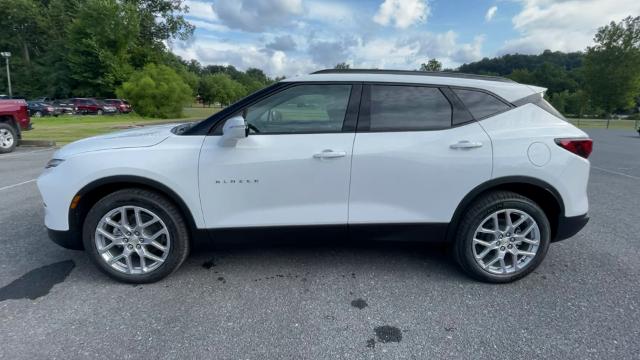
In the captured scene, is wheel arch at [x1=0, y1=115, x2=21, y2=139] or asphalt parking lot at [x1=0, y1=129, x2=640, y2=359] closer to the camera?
asphalt parking lot at [x1=0, y1=129, x2=640, y2=359]

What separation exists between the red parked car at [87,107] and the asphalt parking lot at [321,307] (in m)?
32.0

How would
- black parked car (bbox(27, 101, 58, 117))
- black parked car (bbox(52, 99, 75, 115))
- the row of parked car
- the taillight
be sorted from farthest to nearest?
the row of parked car, black parked car (bbox(52, 99, 75, 115)), black parked car (bbox(27, 101, 58, 117)), the taillight

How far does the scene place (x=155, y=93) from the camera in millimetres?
27078

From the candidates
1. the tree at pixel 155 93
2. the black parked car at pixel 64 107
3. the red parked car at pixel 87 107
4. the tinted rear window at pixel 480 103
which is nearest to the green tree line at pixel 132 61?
the tree at pixel 155 93

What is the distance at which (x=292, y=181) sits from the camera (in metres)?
2.62

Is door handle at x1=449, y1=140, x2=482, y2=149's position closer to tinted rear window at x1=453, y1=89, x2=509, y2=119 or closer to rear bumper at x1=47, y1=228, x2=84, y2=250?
tinted rear window at x1=453, y1=89, x2=509, y2=119

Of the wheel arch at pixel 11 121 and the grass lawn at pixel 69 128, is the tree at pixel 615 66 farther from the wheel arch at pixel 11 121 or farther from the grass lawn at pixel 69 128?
the wheel arch at pixel 11 121

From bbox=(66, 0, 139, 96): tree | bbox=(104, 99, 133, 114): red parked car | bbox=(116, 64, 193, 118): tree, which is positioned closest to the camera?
bbox=(116, 64, 193, 118): tree

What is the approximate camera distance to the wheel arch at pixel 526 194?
2.70 meters

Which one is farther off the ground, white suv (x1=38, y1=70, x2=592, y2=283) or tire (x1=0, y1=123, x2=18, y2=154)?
white suv (x1=38, y1=70, x2=592, y2=283)

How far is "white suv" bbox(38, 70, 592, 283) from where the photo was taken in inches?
103

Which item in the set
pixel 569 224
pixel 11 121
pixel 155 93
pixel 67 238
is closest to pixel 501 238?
pixel 569 224

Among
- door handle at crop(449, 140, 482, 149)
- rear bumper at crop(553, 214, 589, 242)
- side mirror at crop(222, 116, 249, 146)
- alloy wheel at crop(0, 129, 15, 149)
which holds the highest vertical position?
side mirror at crop(222, 116, 249, 146)

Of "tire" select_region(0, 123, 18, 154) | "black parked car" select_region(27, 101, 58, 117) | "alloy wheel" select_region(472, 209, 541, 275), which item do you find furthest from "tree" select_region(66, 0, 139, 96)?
"alloy wheel" select_region(472, 209, 541, 275)
